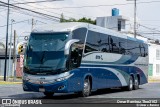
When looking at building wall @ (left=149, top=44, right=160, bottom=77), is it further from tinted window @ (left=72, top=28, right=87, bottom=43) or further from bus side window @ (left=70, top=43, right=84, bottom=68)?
bus side window @ (left=70, top=43, right=84, bottom=68)

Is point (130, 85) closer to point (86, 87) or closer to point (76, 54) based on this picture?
point (86, 87)

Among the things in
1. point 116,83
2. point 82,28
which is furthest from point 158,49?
point 82,28

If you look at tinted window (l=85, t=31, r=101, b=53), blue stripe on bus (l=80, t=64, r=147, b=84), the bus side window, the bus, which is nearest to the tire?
blue stripe on bus (l=80, t=64, r=147, b=84)

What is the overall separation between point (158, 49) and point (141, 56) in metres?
46.6

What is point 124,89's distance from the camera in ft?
85.8

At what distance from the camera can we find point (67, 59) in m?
16.9

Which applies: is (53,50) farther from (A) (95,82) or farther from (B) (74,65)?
(A) (95,82)

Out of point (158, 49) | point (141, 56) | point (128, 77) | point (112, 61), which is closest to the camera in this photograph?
point (112, 61)

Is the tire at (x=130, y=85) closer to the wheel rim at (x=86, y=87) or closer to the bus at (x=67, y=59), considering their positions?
the bus at (x=67, y=59)

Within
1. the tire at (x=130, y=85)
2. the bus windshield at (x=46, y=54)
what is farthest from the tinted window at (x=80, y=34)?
the tire at (x=130, y=85)

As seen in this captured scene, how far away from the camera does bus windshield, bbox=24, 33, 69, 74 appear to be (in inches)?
661

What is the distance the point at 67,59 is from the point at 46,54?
934 millimetres

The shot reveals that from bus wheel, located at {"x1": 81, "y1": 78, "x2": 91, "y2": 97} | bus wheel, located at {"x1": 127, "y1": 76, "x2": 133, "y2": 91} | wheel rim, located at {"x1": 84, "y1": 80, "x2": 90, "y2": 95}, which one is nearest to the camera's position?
bus wheel, located at {"x1": 81, "y1": 78, "x2": 91, "y2": 97}

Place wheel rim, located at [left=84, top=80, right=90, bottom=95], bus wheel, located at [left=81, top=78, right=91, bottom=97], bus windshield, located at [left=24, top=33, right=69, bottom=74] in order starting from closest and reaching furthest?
bus windshield, located at [left=24, top=33, right=69, bottom=74], bus wheel, located at [left=81, top=78, right=91, bottom=97], wheel rim, located at [left=84, top=80, right=90, bottom=95]
